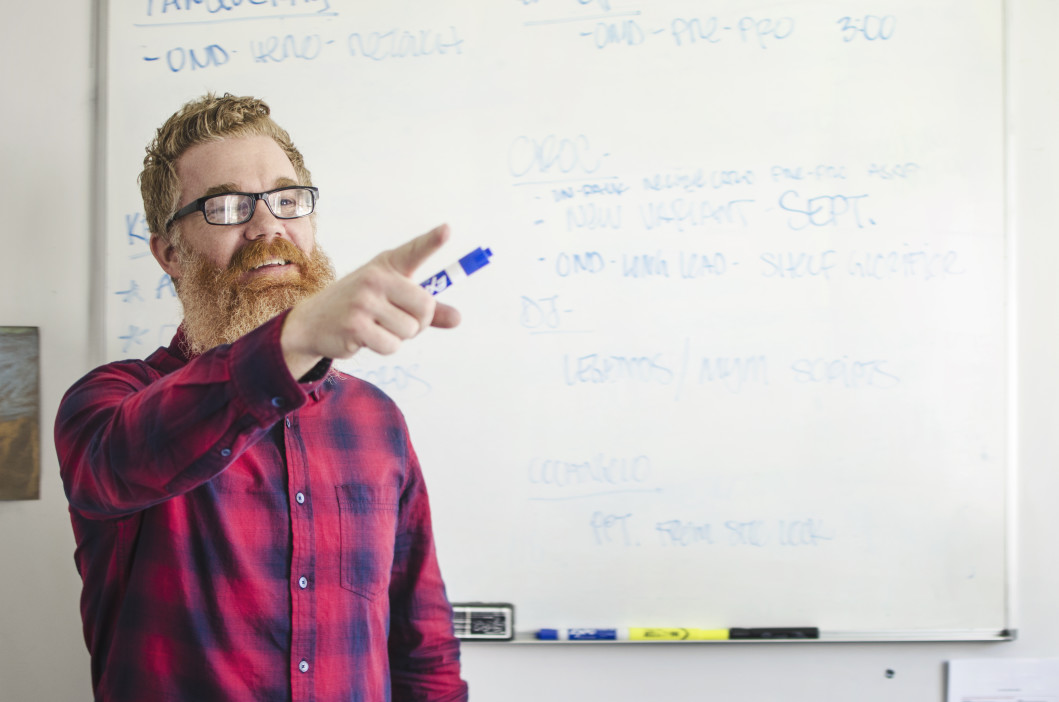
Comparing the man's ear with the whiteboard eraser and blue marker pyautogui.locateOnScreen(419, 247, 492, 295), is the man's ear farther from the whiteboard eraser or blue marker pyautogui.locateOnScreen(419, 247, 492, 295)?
the whiteboard eraser

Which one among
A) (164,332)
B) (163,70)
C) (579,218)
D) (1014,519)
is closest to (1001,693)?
(1014,519)

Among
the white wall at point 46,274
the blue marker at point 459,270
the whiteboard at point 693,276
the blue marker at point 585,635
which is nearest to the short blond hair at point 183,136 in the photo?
the whiteboard at point 693,276

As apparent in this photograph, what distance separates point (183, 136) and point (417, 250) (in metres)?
0.63

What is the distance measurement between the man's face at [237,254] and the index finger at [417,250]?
395mm

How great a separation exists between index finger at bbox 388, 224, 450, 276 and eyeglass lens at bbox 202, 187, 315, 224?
45 cm

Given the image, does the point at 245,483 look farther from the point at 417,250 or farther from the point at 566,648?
the point at 566,648

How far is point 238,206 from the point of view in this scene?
0.97 meters

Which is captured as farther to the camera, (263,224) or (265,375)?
(263,224)

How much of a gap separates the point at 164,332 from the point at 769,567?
1216 mm

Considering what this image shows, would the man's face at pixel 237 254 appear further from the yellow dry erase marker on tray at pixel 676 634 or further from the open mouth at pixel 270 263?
the yellow dry erase marker on tray at pixel 676 634

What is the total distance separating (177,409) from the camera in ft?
2.14

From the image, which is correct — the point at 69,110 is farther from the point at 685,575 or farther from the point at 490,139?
the point at 685,575

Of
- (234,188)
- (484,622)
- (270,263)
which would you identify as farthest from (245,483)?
(484,622)

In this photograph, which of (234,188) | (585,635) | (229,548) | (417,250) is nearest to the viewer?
(417,250)
